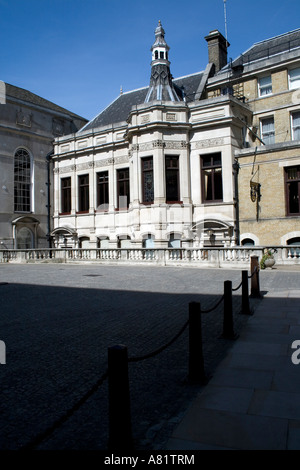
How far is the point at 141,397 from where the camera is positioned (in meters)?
3.97

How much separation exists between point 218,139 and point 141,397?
69.8 ft

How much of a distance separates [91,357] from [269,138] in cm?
2580

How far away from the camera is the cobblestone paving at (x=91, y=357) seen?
3.36m

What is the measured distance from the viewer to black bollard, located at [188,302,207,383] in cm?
444

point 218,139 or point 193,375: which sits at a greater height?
point 218,139

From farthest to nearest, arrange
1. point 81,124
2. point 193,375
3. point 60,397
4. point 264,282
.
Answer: point 81,124 < point 264,282 < point 193,375 < point 60,397

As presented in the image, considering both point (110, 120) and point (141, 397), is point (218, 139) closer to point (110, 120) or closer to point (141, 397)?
point (110, 120)

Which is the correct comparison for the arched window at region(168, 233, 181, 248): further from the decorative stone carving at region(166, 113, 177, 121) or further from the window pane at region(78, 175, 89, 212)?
the window pane at region(78, 175, 89, 212)

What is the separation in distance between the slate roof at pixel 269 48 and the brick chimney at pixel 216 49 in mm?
868

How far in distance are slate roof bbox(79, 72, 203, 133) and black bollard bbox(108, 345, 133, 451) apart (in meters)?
28.3

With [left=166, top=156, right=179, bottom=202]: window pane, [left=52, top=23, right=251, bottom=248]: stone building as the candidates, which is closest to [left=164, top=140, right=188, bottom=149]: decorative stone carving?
[left=52, top=23, right=251, bottom=248]: stone building

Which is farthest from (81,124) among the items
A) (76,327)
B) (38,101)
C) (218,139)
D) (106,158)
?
(76,327)

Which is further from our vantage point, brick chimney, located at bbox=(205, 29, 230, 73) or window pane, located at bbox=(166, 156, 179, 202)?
brick chimney, located at bbox=(205, 29, 230, 73)

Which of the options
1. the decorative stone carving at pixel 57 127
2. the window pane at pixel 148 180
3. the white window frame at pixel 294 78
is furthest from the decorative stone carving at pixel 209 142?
the decorative stone carving at pixel 57 127
